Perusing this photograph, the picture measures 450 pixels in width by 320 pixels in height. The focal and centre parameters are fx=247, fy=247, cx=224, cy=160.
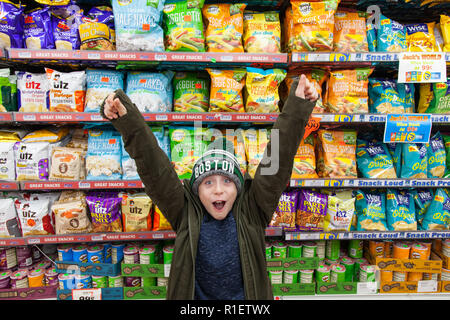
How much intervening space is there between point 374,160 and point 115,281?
233 cm

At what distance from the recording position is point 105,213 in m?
1.87

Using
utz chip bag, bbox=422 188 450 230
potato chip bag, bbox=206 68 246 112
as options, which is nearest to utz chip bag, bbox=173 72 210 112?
potato chip bag, bbox=206 68 246 112

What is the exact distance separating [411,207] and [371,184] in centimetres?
47

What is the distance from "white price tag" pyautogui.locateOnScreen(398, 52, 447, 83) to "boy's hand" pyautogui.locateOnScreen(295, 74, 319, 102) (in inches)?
50.6

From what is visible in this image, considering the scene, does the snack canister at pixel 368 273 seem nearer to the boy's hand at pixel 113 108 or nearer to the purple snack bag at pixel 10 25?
the boy's hand at pixel 113 108

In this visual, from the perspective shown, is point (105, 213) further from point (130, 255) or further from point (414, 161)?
point (414, 161)

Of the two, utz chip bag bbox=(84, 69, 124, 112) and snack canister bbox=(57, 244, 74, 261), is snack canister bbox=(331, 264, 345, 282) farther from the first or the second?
utz chip bag bbox=(84, 69, 124, 112)

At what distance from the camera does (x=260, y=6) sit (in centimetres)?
207

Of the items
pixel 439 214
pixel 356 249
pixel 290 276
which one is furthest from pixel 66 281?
pixel 439 214

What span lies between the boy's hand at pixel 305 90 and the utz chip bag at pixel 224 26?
95 centimetres

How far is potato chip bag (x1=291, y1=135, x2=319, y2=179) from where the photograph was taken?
1.98m

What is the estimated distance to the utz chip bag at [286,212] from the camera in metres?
1.97

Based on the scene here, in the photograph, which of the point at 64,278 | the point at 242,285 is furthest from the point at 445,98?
the point at 64,278

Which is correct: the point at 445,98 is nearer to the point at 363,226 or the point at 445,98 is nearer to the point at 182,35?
the point at 363,226
